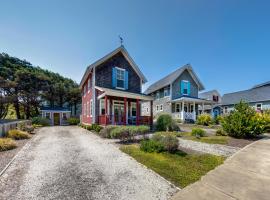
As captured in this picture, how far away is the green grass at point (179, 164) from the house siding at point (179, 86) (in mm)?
20076

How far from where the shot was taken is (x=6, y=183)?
460 centimetres

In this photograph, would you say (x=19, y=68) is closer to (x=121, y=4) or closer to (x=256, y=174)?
(x=121, y=4)

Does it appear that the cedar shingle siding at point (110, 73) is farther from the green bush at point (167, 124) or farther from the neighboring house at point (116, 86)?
the green bush at point (167, 124)

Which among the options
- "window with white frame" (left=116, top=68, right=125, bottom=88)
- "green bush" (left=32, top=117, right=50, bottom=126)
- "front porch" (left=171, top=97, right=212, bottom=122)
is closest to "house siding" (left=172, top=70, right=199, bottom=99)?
"front porch" (left=171, top=97, right=212, bottom=122)

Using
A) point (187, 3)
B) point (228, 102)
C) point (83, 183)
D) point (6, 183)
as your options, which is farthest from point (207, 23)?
point (228, 102)

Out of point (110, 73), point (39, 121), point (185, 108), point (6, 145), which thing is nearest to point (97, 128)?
point (110, 73)

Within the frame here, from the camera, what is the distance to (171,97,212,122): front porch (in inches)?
958

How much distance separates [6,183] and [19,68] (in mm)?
34513

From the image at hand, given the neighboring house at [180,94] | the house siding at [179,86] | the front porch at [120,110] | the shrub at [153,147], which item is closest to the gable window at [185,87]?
the neighboring house at [180,94]

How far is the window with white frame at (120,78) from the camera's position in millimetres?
19172

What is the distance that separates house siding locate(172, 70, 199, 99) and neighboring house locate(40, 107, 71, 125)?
20.6m

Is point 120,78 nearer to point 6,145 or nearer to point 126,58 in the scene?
point 126,58

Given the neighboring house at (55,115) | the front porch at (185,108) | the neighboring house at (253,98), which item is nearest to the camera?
the front porch at (185,108)

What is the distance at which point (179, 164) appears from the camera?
236 inches
